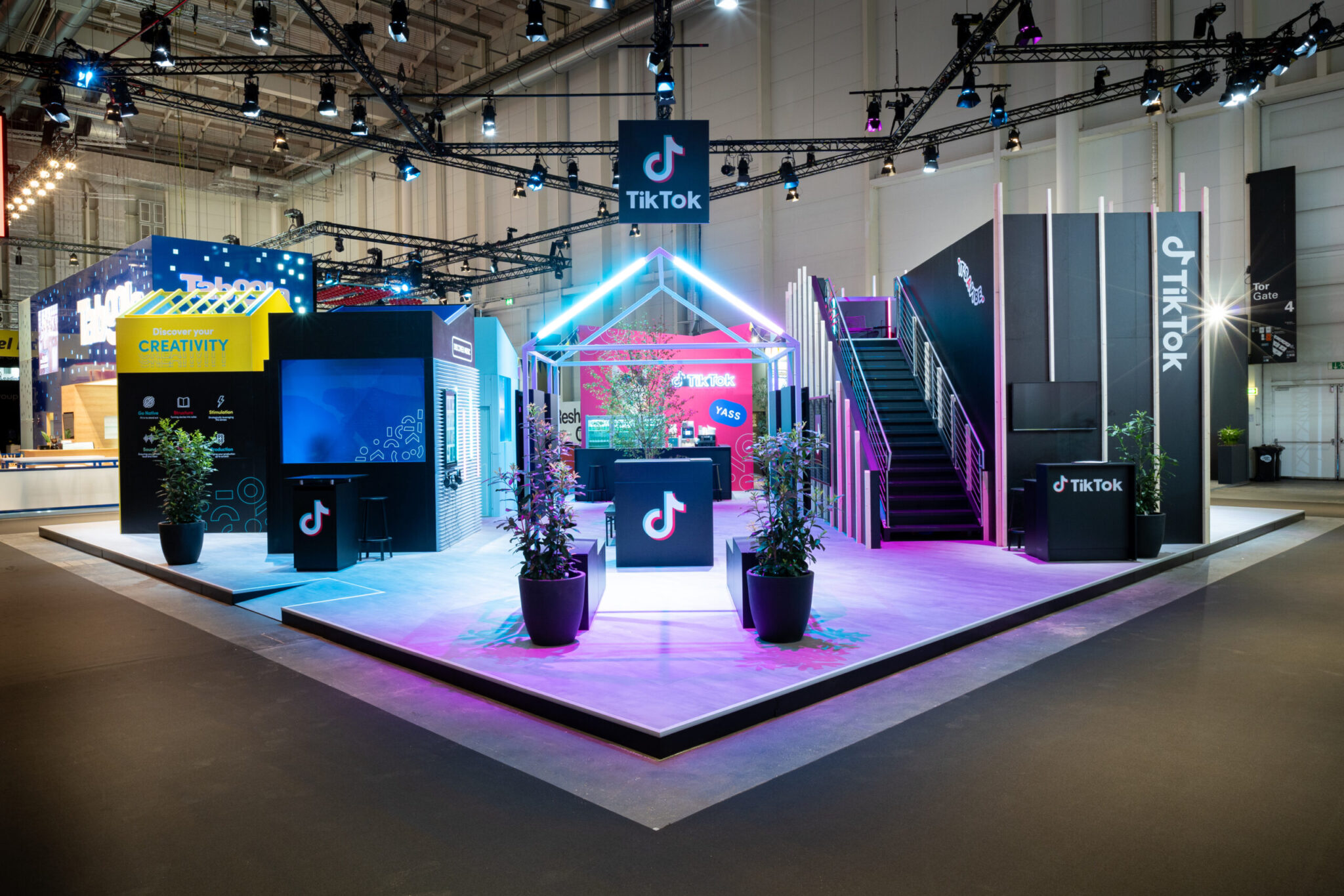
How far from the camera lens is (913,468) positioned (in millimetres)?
9820

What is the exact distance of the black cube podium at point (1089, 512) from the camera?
7445 millimetres

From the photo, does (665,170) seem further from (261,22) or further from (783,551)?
(261,22)

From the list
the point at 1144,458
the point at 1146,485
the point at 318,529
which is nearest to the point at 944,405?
the point at 1144,458

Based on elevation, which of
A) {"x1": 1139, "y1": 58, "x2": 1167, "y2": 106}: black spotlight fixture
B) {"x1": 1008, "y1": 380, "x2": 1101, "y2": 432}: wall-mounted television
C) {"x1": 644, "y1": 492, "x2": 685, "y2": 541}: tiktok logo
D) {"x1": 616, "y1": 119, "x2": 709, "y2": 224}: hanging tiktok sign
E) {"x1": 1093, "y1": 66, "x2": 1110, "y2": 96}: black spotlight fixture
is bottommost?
{"x1": 644, "y1": 492, "x2": 685, "y2": 541}: tiktok logo

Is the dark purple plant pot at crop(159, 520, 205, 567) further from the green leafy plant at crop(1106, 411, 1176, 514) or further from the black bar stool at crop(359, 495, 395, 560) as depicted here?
the green leafy plant at crop(1106, 411, 1176, 514)

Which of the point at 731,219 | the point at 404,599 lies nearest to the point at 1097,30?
the point at 731,219

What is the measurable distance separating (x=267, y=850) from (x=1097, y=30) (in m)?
18.0

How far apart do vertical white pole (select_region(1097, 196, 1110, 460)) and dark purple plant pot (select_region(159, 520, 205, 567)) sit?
9.54m

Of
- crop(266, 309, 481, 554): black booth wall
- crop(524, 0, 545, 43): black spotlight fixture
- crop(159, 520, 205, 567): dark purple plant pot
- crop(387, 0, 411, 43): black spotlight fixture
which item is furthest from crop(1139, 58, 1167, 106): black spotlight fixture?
crop(159, 520, 205, 567): dark purple plant pot

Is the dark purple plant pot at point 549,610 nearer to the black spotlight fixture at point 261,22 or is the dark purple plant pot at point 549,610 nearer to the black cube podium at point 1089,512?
the black cube podium at point 1089,512

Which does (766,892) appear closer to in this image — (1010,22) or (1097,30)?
(1097,30)

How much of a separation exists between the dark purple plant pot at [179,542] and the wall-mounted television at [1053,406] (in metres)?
8.63

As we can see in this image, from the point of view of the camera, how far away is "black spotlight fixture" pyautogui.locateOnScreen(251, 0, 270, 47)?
9125 mm

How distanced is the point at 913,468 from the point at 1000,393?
1684mm
